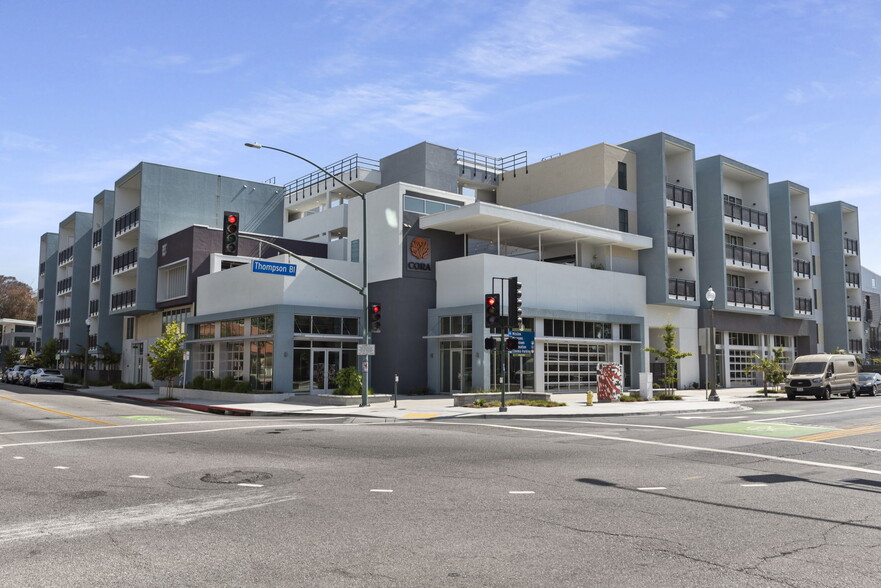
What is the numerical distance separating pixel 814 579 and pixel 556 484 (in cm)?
468

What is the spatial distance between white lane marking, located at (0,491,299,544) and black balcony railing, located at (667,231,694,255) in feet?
126

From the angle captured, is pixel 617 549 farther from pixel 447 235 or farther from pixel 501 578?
pixel 447 235

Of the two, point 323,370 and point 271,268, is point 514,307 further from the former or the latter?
point 323,370

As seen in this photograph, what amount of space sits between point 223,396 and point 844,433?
2704 cm

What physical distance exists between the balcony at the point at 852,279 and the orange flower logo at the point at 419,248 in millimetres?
44642

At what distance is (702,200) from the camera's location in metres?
47.4

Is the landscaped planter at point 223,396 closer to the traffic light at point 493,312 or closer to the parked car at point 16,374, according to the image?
the traffic light at point 493,312

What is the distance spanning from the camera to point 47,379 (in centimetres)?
5212

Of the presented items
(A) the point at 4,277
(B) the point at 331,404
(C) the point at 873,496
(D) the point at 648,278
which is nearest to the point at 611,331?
(D) the point at 648,278

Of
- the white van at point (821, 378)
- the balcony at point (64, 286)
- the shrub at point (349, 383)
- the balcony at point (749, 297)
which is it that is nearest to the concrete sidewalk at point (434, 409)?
the shrub at point (349, 383)

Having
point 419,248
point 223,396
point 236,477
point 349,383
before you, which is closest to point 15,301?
point 223,396

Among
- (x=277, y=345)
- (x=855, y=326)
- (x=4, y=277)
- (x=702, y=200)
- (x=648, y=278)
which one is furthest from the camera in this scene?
(x=4, y=277)

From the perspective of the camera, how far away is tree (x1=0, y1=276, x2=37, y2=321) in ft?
393

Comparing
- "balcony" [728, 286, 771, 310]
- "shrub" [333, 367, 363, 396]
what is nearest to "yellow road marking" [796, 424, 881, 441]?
"shrub" [333, 367, 363, 396]
